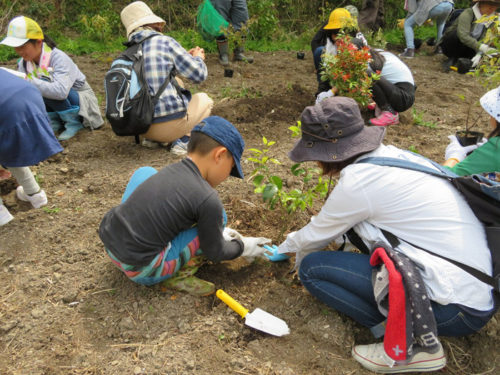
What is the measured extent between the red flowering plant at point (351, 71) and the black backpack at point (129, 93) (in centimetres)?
180

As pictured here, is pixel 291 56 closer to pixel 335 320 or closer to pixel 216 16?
pixel 216 16

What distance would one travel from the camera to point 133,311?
210cm

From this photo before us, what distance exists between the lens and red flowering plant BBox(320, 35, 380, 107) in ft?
12.0

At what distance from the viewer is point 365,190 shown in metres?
1.69

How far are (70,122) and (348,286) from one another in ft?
11.8

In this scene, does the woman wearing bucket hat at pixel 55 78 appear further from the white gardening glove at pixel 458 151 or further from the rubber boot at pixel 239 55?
the white gardening glove at pixel 458 151

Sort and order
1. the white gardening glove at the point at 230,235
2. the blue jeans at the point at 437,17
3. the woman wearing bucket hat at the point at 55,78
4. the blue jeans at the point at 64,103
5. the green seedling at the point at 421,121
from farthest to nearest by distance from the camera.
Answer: the blue jeans at the point at 437,17, the green seedling at the point at 421,121, the blue jeans at the point at 64,103, the woman wearing bucket hat at the point at 55,78, the white gardening glove at the point at 230,235

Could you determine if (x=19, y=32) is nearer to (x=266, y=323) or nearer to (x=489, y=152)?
(x=266, y=323)

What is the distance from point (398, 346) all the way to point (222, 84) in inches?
173

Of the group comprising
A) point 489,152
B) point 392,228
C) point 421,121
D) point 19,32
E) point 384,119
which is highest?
point 19,32

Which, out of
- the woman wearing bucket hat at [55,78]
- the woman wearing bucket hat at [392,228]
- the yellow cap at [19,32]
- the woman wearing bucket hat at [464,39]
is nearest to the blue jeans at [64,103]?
the woman wearing bucket hat at [55,78]

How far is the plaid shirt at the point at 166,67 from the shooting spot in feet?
11.0

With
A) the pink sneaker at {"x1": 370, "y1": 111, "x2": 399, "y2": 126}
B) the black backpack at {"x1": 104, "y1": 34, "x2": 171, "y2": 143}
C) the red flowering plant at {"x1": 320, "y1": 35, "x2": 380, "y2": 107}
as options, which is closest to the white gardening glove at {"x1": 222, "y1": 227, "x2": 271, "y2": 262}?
the black backpack at {"x1": 104, "y1": 34, "x2": 171, "y2": 143}

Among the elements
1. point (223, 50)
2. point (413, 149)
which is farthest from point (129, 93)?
point (223, 50)
